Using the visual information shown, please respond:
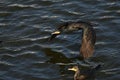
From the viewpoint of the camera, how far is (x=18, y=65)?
13391 mm

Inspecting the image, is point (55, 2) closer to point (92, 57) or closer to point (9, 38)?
point (9, 38)

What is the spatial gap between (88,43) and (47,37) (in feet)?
6.22

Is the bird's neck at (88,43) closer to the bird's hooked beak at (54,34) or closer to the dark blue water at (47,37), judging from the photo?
the dark blue water at (47,37)

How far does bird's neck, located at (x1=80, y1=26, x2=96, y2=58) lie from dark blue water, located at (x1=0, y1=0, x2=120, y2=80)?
29cm

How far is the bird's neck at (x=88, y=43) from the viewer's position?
13.2 m

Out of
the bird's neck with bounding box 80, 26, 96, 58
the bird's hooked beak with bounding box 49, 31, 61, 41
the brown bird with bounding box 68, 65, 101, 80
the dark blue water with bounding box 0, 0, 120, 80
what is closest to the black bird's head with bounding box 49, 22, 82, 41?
the bird's hooked beak with bounding box 49, 31, 61, 41

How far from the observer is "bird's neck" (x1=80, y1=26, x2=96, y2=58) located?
43.2 feet

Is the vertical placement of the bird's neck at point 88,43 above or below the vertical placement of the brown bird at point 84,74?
above

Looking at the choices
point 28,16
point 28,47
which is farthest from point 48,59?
point 28,16

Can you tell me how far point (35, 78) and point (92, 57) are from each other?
1837 millimetres

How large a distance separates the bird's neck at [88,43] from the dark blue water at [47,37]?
29 cm

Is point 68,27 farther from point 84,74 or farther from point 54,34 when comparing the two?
point 84,74

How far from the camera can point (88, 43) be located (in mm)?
13180

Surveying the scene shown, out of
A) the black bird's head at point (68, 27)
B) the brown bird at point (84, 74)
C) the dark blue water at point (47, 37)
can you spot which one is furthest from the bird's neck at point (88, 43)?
the brown bird at point (84, 74)
